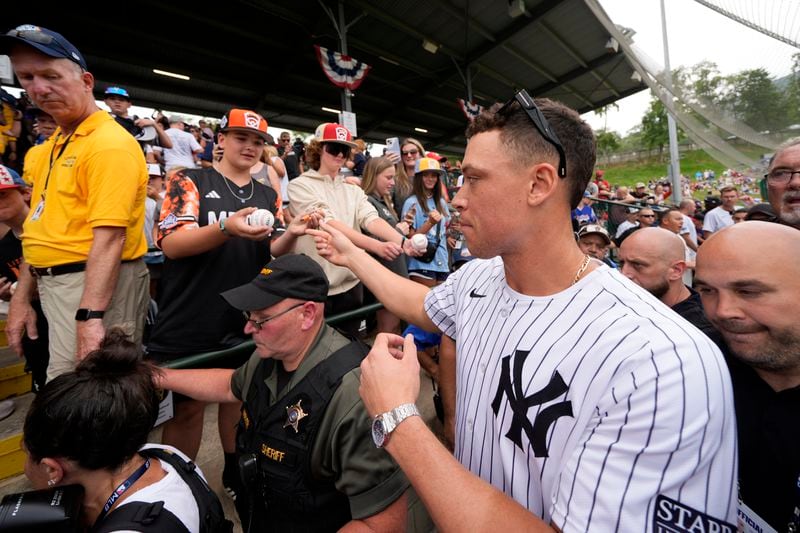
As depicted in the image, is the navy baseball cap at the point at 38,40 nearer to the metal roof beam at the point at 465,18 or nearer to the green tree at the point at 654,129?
the metal roof beam at the point at 465,18

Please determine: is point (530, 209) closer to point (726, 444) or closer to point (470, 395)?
point (470, 395)

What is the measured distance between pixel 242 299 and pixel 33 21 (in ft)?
43.7

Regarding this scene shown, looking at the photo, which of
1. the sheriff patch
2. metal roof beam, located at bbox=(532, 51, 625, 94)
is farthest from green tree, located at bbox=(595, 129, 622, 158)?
the sheriff patch

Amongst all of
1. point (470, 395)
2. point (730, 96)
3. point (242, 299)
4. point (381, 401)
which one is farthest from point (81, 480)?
point (730, 96)

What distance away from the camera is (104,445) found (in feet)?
4.47

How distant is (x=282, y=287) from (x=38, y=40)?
177 centimetres

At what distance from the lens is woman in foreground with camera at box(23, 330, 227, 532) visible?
1339 mm

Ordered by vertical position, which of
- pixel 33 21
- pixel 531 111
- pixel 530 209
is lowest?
pixel 530 209

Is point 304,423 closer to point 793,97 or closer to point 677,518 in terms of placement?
point 677,518

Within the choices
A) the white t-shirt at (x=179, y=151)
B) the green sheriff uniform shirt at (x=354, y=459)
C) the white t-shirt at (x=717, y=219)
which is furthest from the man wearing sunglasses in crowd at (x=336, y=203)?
the white t-shirt at (x=717, y=219)

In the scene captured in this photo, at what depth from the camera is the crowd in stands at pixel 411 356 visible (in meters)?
0.88

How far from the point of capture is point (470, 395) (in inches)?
51.4

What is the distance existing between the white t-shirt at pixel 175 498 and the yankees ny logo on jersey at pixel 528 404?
3.93 ft

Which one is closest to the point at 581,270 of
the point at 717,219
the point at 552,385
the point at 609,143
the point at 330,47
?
the point at 552,385
